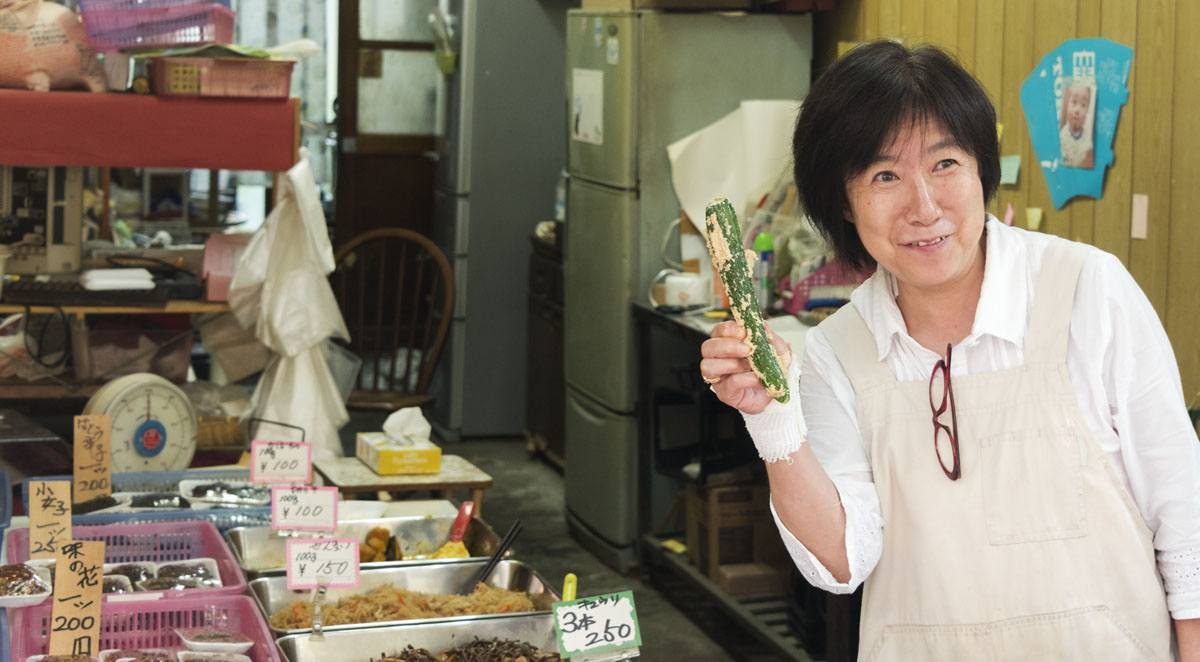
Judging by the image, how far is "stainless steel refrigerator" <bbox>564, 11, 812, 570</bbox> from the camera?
17.1 feet

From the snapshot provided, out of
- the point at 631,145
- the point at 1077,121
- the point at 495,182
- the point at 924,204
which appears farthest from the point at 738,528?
the point at 924,204

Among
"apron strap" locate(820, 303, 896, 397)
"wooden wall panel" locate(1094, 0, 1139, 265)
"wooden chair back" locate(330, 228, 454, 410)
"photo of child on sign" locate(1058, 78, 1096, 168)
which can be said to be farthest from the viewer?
"wooden chair back" locate(330, 228, 454, 410)

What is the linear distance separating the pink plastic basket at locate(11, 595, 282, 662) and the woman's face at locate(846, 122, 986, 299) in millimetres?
1376

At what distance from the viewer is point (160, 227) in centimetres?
786

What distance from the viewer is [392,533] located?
3459mm

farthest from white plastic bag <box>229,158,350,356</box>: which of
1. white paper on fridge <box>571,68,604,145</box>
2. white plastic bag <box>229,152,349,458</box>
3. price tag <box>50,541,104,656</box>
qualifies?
price tag <box>50,541,104,656</box>

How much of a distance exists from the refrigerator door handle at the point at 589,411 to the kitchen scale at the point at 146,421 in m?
1.78

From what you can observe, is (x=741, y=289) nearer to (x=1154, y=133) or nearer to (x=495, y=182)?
(x=1154, y=133)

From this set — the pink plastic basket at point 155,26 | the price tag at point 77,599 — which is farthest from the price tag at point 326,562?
the pink plastic basket at point 155,26

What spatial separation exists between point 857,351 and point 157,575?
65.9 inches

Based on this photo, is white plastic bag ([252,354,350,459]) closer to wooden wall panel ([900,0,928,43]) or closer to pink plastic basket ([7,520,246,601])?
pink plastic basket ([7,520,246,601])

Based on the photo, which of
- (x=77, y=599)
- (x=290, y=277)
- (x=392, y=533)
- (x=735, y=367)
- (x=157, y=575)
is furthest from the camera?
(x=290, y=277)

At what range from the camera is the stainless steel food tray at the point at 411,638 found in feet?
8.75

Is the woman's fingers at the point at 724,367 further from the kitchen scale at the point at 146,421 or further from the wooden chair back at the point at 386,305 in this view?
the wooden chair back at the point at 386,305
